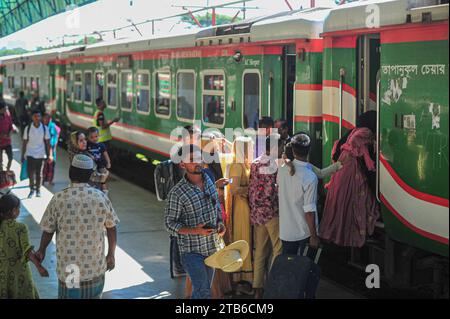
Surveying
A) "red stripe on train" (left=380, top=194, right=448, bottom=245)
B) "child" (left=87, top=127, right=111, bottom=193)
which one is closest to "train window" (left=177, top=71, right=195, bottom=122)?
"child" (left=87, top=127, right=111, bottom=193)

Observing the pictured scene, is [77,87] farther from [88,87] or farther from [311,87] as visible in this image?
[311,87]

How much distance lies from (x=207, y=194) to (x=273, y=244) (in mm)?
1394

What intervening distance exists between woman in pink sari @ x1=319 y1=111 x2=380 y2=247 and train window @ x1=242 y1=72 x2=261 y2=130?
3478mm

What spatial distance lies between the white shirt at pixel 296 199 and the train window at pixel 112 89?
13.4m

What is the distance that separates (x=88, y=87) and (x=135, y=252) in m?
14.0

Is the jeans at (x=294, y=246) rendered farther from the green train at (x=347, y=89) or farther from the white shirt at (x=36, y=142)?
the white shirt at (x=36, y=142)

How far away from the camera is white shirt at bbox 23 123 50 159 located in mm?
14664

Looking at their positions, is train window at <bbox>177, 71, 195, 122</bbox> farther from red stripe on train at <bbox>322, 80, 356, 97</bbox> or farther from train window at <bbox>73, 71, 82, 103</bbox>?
train window at <bbox>73, 71, 82, 103</bbox>

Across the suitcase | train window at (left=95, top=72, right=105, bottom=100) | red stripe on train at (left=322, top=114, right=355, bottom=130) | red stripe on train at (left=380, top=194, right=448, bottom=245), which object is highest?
train window at (left=95, top=72, right=105, bottom=100)

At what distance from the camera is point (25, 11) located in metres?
32.5

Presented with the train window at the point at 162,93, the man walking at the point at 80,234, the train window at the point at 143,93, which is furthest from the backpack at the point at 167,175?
the train window at the point at 143,93

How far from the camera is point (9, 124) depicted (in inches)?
647
